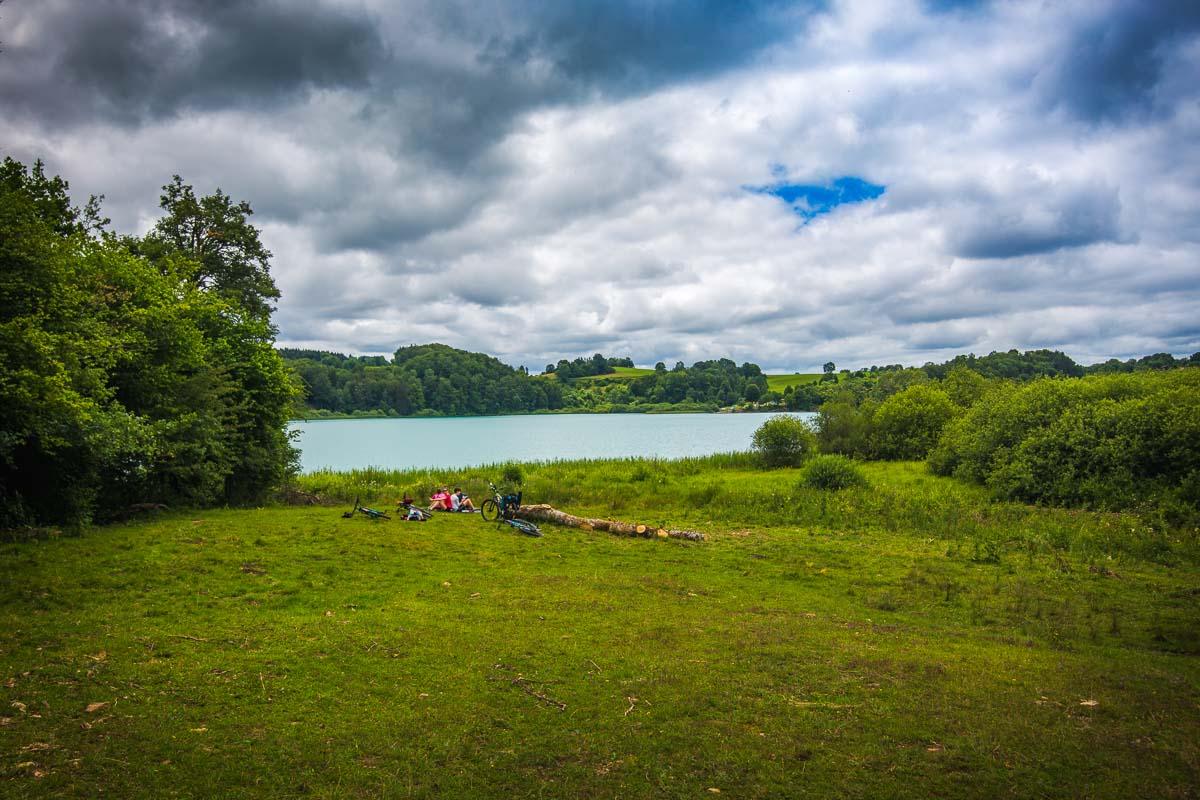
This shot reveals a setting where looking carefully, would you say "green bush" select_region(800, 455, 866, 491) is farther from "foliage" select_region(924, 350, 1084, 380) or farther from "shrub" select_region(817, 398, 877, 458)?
"foliage" select_region(924, 350, 1084, 380)

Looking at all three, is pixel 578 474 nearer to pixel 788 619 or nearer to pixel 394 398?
pixel 788 619

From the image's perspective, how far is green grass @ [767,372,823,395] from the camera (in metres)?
154

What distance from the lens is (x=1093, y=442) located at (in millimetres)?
23016

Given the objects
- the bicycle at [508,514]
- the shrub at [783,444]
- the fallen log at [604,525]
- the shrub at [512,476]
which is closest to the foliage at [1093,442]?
the shrub at [783,444]

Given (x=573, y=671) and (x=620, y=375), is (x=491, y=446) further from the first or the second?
(x=620, y=375)

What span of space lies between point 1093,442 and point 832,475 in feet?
29.4

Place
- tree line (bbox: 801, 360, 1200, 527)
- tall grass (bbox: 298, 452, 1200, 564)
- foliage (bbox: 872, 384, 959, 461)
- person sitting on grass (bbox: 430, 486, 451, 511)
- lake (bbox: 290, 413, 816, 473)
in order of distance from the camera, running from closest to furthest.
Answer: tall grass (bbox: 298, 452, 1200, 564) → tree line (bbox: 801, 360, 1200, 527) → person sitting on grass (bbox: 430, 486, 451, 511) → foliage (bbox: 872, 384, 959, 461) → lake (bbox: 290, 413, 816, 473)

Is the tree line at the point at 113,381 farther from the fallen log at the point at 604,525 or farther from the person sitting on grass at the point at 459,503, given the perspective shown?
the fallen log at the point at 604,525

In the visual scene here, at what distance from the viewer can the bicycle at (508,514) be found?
18094 mm

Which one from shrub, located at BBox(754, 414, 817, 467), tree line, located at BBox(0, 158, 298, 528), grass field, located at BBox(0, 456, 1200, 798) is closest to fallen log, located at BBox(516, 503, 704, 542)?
grass field, located at BBox(0, 456, 1200, 798)

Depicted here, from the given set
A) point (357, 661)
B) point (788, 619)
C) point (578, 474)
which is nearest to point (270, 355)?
point (578, 474)

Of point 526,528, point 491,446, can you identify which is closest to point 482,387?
point 491,446

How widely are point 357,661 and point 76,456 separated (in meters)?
10.5

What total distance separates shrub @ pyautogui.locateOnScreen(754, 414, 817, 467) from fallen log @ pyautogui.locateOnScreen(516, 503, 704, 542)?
1892 centimetres
